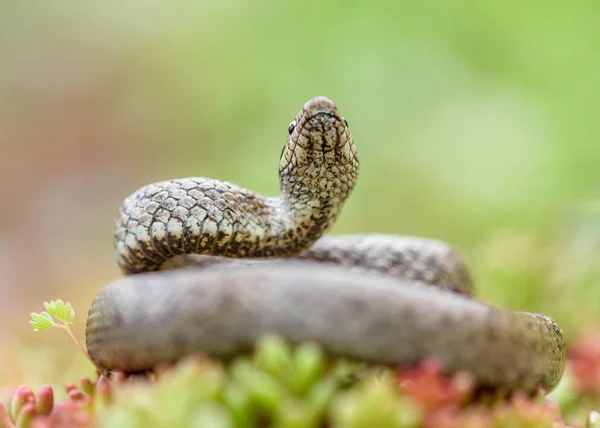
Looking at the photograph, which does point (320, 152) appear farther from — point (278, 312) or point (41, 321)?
point (41, 321)

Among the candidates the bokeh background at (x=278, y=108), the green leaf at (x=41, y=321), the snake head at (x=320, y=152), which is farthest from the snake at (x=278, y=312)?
the bokeh background at (x=278, y=108)

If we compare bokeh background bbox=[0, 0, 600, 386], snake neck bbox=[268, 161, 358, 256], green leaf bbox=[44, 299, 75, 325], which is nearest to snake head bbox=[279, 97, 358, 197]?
snake neck bbox=[268, 161, 358, 256]

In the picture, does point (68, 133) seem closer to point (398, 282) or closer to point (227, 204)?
point (227, 204)

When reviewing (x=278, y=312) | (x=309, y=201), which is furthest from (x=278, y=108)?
(x=278, y=312)

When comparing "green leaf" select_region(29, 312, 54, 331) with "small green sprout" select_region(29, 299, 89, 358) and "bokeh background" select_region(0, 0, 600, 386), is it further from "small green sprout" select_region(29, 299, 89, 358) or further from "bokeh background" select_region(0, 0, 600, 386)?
"bokeh background" select_region(0, 0, 600, 386)

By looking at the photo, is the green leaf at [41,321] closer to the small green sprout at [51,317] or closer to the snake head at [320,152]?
the small green sprout at [51,317]

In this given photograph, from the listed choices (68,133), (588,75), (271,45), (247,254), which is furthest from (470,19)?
(247,254)
